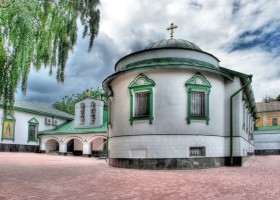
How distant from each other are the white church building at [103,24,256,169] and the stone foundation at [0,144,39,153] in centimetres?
1883

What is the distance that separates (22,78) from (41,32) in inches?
53.6

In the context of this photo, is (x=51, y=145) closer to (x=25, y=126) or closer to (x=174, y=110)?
(x=25, y=126)

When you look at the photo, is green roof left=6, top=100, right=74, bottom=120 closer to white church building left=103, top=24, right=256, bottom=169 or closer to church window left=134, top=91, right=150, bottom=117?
white church building left=103, top=24, right=256, bottom=169

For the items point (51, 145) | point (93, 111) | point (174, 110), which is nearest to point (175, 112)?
point (174, 110)

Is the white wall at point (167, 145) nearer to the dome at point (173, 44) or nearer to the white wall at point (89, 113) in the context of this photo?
the dome at point (173, 44)

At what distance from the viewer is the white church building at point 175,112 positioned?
40.6ft

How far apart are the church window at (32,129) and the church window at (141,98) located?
873 inches

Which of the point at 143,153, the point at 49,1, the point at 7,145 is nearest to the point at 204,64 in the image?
the point at 143,153

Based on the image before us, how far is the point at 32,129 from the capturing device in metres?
31.8

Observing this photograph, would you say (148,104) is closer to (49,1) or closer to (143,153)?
(143,153)

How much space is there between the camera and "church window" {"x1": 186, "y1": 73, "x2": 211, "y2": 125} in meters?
12.7

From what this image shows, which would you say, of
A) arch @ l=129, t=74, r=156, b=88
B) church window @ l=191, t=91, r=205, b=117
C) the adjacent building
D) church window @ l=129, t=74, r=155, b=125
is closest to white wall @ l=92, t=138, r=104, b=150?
the adjacent building

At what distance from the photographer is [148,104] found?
12898 mm

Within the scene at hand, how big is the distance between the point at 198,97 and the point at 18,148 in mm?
23897
